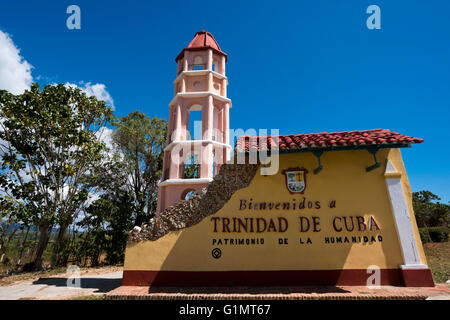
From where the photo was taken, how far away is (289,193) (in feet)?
23.1

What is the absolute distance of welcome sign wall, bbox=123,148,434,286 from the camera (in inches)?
254

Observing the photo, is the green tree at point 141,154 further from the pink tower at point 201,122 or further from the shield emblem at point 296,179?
the shield emblem at point 296,179

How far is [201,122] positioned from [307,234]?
31.1 feet

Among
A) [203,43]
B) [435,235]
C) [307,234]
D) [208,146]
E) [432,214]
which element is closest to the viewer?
[307,234]

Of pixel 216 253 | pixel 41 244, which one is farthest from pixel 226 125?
pixel 41 244

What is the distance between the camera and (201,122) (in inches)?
551

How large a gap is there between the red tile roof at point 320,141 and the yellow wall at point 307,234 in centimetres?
55

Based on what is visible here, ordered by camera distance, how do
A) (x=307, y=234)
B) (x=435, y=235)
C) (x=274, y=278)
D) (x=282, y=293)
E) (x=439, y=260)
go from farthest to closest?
(x=435, y=235) < (x=439, y=260) < (x=307, y=234) < (x=274, y=278) < (x=282, y=293)

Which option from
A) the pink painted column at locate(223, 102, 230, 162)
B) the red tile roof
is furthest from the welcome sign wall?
the pink painted column at locate(223, 102, 230, 162)

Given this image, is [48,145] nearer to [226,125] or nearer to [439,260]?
[226,125]

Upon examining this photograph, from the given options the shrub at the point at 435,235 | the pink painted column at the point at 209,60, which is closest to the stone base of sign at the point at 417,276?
the pink painted column at the point at 209,60

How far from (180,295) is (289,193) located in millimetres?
4227
